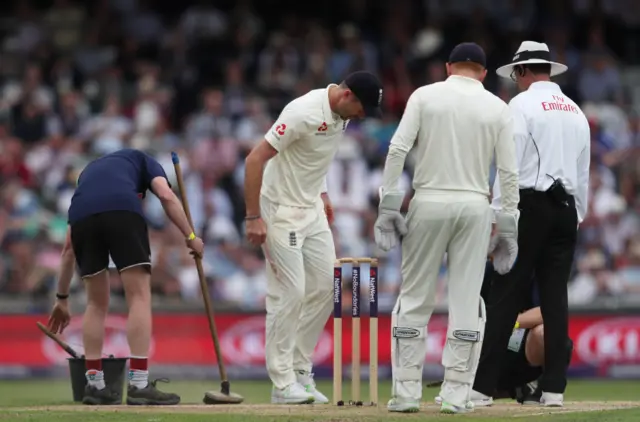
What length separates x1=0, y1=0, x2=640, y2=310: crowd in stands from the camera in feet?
64.6

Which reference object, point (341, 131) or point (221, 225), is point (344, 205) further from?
point (341, 131)

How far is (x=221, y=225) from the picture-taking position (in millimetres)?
20172

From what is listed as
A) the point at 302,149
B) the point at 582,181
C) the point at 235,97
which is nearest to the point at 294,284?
the point at 302,149

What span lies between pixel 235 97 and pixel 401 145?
12.4 m

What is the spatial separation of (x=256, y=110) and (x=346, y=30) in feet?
10.2

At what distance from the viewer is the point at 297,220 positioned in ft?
37.3

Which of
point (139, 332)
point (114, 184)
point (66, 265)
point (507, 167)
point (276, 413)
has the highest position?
point (507, 167)

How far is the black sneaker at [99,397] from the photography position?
454 inches

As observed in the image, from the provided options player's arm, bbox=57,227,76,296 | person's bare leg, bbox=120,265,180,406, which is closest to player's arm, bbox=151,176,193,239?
person's bare leg, bbox=120,265,180,406

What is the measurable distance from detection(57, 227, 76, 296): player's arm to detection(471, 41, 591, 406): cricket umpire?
3.35 meters

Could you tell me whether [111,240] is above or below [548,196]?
below

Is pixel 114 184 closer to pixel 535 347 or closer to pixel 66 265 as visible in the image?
pixel 66 265

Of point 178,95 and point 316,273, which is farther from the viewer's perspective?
point 178,95

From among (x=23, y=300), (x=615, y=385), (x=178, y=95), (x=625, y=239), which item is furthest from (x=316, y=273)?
(x=178, y=95)
